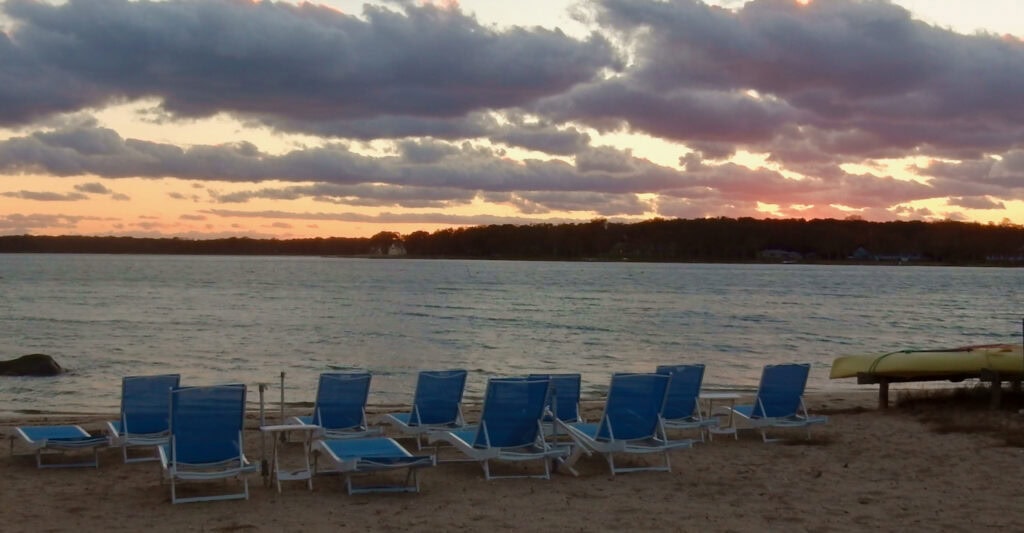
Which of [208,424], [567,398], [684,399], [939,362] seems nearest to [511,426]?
[567,398]

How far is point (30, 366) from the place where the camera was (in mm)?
21688

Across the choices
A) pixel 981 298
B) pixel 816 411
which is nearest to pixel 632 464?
pixel 816 411

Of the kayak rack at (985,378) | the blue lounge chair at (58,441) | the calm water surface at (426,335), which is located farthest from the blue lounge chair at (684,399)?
the calm water surface at (426,335)

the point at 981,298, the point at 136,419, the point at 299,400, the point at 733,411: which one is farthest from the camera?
the point at 981,298

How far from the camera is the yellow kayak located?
12.1 meters

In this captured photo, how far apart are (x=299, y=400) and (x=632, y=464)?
10.0m

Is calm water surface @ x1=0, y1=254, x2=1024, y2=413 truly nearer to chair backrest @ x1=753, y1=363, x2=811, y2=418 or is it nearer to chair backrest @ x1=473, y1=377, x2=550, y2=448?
chair backrest @ x1=753, y1=363, x2=811, y2=418

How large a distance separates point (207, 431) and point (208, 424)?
6cm

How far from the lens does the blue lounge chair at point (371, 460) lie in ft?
24.9

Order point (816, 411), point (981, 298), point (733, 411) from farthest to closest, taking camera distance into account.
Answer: point (981, 298) → point (816, 411) → point (733, 411)

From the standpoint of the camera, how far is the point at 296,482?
27.5 ft

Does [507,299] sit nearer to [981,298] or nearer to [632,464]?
[981,298]

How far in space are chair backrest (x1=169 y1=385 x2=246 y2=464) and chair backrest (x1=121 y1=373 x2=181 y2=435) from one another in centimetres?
173

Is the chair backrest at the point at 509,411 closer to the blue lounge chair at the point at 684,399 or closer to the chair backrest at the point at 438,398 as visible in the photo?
the chair backrest at the point at 438,398
